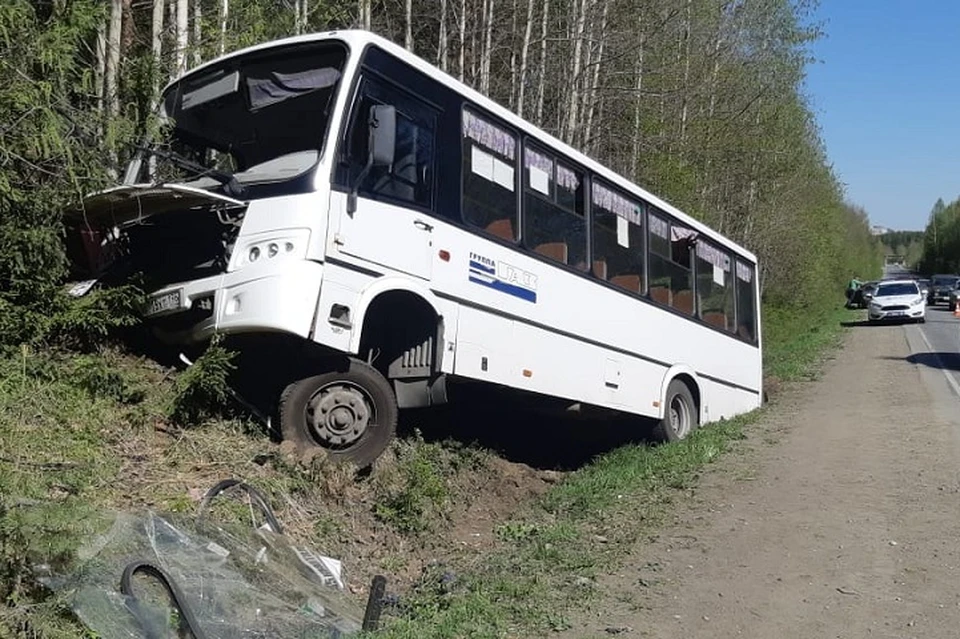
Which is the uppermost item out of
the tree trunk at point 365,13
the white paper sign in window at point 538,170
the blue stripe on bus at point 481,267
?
the tree trunk at point 365,13

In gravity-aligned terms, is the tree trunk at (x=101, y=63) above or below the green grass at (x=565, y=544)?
above

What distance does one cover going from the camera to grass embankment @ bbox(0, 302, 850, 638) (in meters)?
4.97

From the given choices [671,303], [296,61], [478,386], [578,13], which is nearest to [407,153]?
[296,61]

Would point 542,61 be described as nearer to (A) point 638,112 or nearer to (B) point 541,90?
(B) point 541,90

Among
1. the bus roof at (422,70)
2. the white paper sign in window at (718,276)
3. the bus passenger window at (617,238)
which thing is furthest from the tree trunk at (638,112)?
the bus roof at (422,70)

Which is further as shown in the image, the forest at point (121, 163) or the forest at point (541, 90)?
the forest at point (541, 90)

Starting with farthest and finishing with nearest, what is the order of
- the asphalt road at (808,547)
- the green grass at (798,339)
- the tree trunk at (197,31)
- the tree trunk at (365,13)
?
the green grass at (798,339), the tree trunk at (365,13), the tree trunk at (197,31), the asphalt road at (808,547)

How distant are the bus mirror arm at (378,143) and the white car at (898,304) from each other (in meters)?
35.3

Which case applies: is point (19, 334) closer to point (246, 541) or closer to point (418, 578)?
point (246, 541)

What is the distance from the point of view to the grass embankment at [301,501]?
4973 mm

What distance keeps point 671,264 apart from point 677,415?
189 centimetres

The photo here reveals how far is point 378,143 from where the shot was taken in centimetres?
707

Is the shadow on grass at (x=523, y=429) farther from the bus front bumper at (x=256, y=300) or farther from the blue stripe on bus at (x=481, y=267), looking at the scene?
the bus front bumper at (x=256, y=300)

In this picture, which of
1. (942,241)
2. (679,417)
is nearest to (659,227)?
(679,417)
